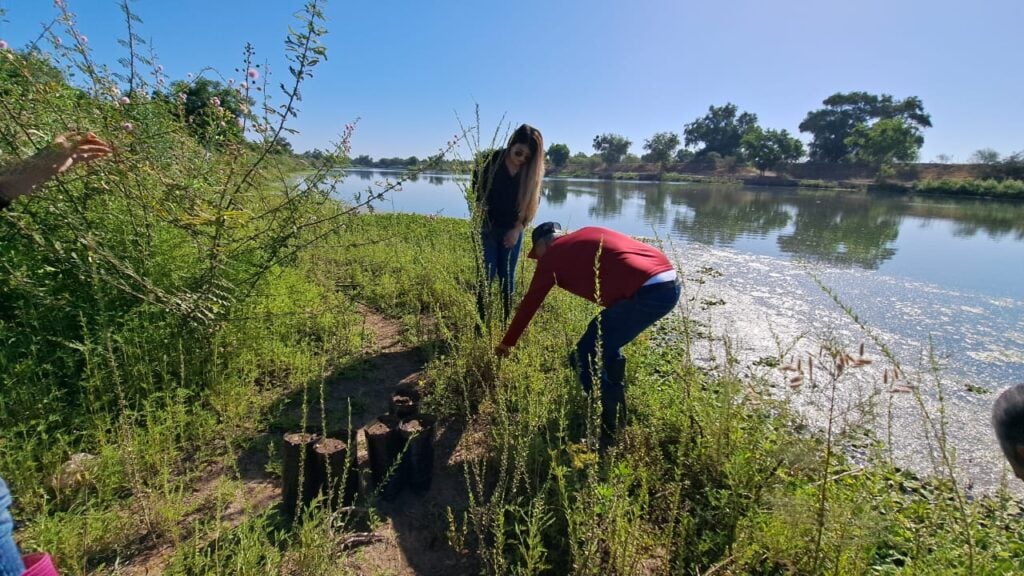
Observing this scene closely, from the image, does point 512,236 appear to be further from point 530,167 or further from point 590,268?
point 590,268

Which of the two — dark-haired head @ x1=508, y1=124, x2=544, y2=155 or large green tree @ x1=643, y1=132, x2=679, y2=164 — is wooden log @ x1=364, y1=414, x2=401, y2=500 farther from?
large green tree @ x1=643, y1=132, x2=679, y2=164

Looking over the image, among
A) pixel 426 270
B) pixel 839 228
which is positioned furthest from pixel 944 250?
pixel 426 270

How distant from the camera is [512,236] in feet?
11.7

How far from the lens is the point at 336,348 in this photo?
3598 millimetres

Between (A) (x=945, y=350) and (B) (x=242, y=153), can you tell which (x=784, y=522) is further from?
(A) (x=945, y=350)

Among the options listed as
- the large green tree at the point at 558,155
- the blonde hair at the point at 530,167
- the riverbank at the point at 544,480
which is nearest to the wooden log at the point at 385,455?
the riverbank at the point at 544,480

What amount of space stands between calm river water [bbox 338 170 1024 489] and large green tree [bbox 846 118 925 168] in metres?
43.0

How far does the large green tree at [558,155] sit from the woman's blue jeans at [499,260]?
80.8 m

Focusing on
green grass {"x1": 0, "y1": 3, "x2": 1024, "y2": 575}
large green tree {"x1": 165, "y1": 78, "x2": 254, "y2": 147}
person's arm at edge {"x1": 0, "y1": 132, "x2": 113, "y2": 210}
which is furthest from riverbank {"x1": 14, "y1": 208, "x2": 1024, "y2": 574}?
person's arm at edge {"x1": 0, "y1": 132, "x2": 113, "y2": 210}

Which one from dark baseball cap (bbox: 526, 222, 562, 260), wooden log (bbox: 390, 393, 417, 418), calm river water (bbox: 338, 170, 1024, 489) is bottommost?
calm river water (bbox: 338, 170, 1024, 489)

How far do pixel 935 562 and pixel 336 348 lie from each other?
356cm

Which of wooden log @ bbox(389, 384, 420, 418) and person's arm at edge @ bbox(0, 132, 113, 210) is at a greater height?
person's arm at edge @ bbox(0, 132, 113, 210)

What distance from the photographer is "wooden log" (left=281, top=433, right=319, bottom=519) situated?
201 cm

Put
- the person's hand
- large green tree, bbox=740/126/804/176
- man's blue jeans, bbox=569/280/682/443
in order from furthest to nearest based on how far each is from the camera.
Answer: large green tree, bbox=740/126/804/176
the person's hand
man's blue jeans, bbox=569/280/682/443
